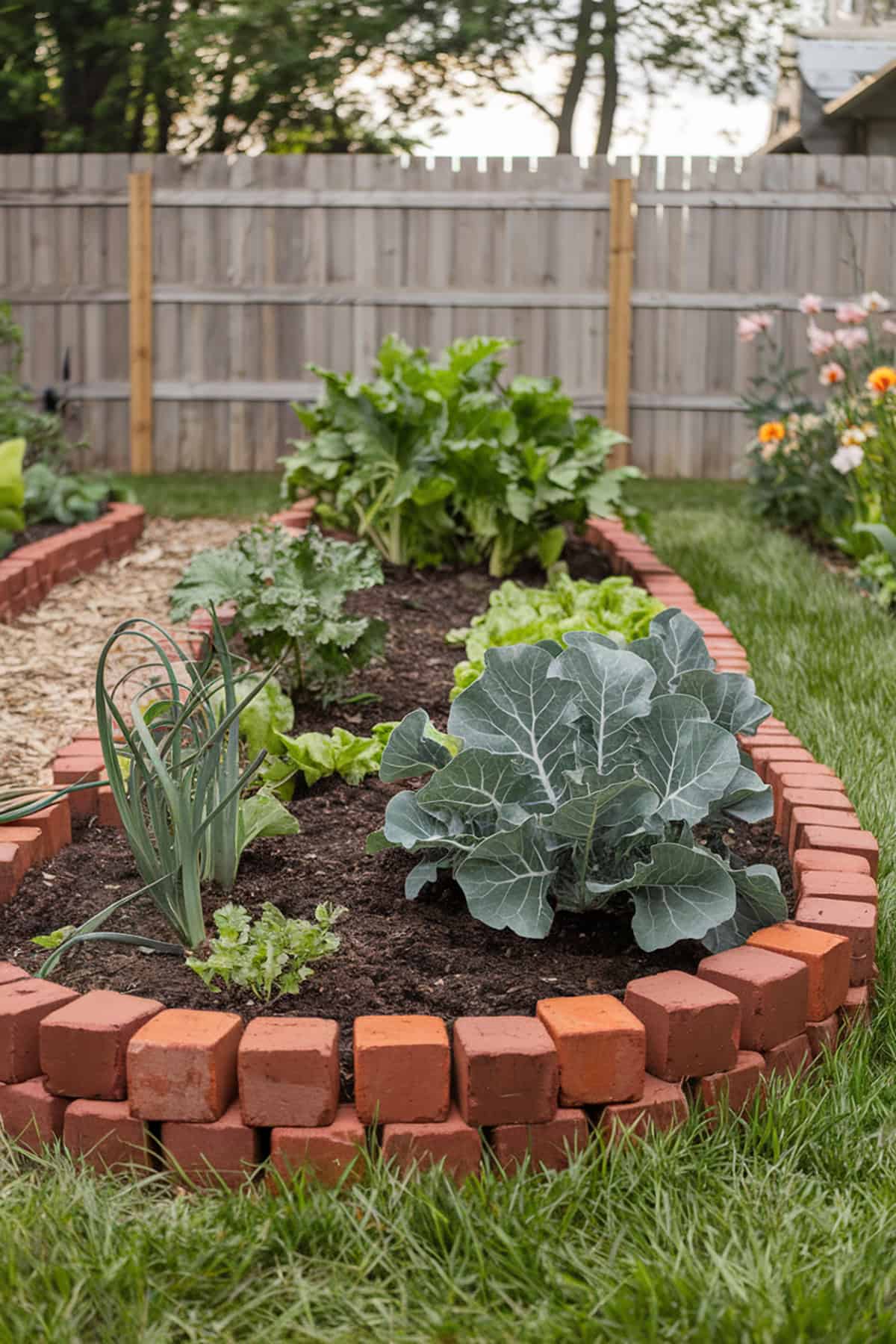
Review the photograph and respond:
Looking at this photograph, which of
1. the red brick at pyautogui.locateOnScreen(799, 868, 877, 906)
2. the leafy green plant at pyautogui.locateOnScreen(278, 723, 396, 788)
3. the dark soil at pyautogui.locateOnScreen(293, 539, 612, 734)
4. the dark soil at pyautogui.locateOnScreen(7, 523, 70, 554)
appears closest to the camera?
the red brick at pyautogui.locateOnScreen(799, 868, 877, 906)

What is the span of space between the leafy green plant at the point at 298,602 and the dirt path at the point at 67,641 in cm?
45

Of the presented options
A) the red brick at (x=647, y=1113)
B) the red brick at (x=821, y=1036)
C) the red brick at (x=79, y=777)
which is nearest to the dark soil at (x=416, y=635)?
the red brick at (x=79, y=777)

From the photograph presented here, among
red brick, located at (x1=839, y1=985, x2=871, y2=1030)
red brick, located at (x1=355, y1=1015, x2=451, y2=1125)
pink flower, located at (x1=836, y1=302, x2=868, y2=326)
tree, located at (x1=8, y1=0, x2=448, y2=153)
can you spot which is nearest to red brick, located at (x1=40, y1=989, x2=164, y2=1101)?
red brick, located at (x1=355, y1=1015, x2=451, y2=1125)

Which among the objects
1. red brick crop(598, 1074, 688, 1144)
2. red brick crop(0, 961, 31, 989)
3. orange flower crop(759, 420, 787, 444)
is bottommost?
red brick crop(598, 1074, 688, 1144)

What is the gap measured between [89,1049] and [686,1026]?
0.73m

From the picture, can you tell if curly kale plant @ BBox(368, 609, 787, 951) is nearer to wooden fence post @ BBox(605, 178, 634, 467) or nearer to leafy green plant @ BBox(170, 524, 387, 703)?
leafy green plant @ BBox(170, 524, 387, 703)

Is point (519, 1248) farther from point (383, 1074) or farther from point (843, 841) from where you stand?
point (843, 841)

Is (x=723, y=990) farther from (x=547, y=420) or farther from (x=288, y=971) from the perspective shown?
(x=547, y=420)

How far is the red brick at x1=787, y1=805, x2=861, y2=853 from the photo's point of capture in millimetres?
2260

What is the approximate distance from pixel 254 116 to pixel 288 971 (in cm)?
1286

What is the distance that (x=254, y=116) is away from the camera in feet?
43.3

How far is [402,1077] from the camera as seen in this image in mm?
1584

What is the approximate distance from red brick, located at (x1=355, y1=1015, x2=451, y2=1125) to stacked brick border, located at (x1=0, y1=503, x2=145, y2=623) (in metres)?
2.97

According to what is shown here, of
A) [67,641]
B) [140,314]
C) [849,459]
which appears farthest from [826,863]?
[140,314]
